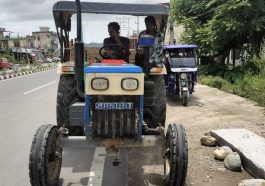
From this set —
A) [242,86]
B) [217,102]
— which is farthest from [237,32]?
[217,102]

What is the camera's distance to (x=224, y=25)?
17.0 m

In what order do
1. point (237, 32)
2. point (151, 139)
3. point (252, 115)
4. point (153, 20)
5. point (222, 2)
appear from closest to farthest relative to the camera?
point (151, 139)
point (153, 20)
point (252, 115)
point (237, 32)
point (222, 2)

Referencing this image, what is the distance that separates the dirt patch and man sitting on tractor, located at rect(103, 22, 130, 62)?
6.76 ft

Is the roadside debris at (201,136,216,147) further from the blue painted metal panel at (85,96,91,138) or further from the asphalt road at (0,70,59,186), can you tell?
the asphalt road at (0,70,59,186)

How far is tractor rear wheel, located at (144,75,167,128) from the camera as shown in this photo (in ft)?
20.6

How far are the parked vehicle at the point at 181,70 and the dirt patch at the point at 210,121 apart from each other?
45 cm

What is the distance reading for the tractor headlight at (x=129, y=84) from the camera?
4.72 metres

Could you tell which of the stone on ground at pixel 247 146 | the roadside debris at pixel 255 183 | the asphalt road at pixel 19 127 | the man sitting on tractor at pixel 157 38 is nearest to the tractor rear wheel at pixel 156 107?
the man sitting on tractor at pixel 157 38

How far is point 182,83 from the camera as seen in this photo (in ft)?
42.4

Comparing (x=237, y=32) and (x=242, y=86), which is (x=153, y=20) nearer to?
(x=242, y=86)

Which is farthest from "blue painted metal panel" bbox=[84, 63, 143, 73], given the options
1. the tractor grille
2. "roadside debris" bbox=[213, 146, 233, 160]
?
"roadside debris" bbox=[213, 146, 233, 160]

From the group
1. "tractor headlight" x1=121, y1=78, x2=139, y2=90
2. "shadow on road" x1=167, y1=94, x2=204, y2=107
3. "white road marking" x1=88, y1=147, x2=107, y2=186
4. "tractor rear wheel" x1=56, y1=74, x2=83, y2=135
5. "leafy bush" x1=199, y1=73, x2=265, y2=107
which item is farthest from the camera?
"shadow on road" x1=167, y1=94, x2=204, y2=107

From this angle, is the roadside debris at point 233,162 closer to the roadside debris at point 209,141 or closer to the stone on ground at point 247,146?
the stone on ground at point 247,146

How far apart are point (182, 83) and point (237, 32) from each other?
5.48 meters
